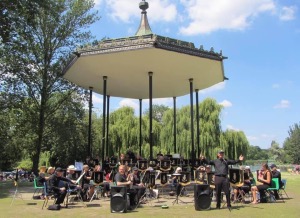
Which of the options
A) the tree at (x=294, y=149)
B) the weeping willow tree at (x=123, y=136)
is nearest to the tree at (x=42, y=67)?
the weeping willow tree at (x=123, y=136)

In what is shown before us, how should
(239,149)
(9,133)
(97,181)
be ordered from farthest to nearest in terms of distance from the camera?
(239,149) → (9,133) → (97,181)

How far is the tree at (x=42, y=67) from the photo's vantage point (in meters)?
22.0

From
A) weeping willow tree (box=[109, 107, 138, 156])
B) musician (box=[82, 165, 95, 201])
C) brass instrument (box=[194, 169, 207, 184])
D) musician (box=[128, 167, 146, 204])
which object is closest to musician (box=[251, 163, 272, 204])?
brass instrument (box=[194, 169, 207, 184])

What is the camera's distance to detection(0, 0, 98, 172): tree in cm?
2202

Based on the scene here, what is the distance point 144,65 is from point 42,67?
996cm

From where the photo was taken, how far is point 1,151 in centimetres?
3228

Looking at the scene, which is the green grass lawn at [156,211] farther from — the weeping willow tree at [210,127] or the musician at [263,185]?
the weeping willow tree at [210,127]

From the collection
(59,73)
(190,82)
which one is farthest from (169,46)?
(59,73)

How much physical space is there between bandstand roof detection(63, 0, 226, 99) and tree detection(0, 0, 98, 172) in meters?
3.99

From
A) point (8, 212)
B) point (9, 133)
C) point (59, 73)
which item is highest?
point (59, 73)

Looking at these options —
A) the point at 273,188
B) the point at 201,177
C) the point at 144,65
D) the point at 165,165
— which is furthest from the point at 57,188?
the point at 144,65

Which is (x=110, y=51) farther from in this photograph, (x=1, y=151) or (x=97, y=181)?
(x=1, y=151)

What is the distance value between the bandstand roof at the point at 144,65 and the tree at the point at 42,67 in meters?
3.99

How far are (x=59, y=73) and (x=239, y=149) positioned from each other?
17.3m
